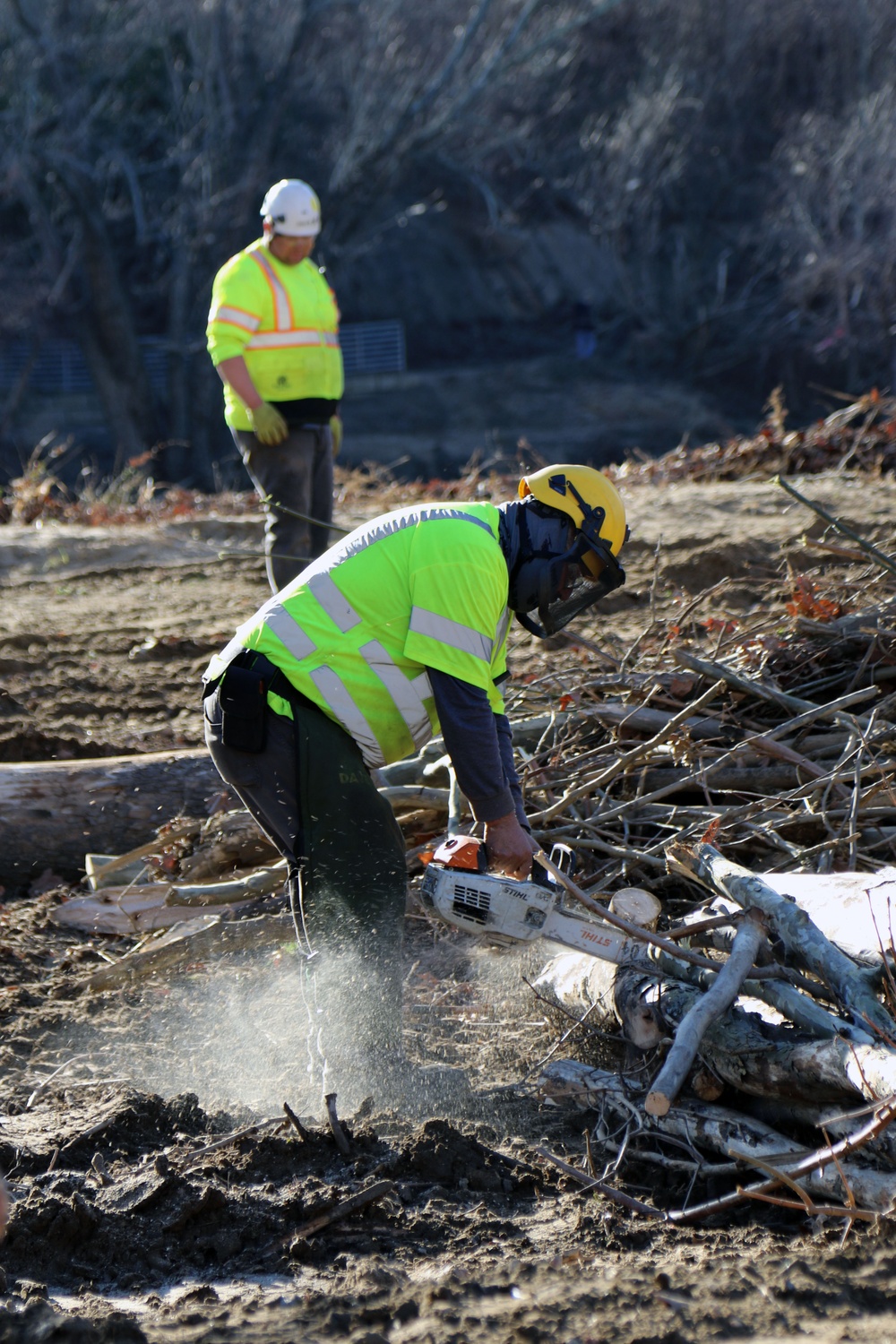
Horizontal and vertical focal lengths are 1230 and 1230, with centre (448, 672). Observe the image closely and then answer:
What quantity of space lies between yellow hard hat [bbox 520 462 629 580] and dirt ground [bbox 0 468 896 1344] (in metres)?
1.44

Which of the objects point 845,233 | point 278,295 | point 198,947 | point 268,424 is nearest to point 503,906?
point 198,947

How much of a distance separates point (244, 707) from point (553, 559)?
0.93 m

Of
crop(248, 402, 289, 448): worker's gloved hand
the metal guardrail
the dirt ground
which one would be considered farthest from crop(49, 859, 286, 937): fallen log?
the metal guardrail

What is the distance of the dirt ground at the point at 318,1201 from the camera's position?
7.43 feet

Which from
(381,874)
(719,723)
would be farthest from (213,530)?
(381,874)

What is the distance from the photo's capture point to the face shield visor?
10.6 ft

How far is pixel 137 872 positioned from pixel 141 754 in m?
0.73

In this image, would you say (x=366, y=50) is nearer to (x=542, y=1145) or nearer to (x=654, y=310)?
(x=654, y=310)

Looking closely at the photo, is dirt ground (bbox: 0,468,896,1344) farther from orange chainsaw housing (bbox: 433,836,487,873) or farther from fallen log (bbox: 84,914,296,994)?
orange chainsaw housing (bbox: 433,836,487,873)

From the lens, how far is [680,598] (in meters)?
6.07

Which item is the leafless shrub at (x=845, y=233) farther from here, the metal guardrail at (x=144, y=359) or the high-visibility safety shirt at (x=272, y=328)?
the high-visibility safety shirt at (x=272, y=328)

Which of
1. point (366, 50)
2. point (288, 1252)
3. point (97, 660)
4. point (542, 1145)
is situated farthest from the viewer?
point (366, 50)

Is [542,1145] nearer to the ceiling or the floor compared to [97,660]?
nearer to the floor

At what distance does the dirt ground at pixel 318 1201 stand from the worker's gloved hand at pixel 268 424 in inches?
79.5
